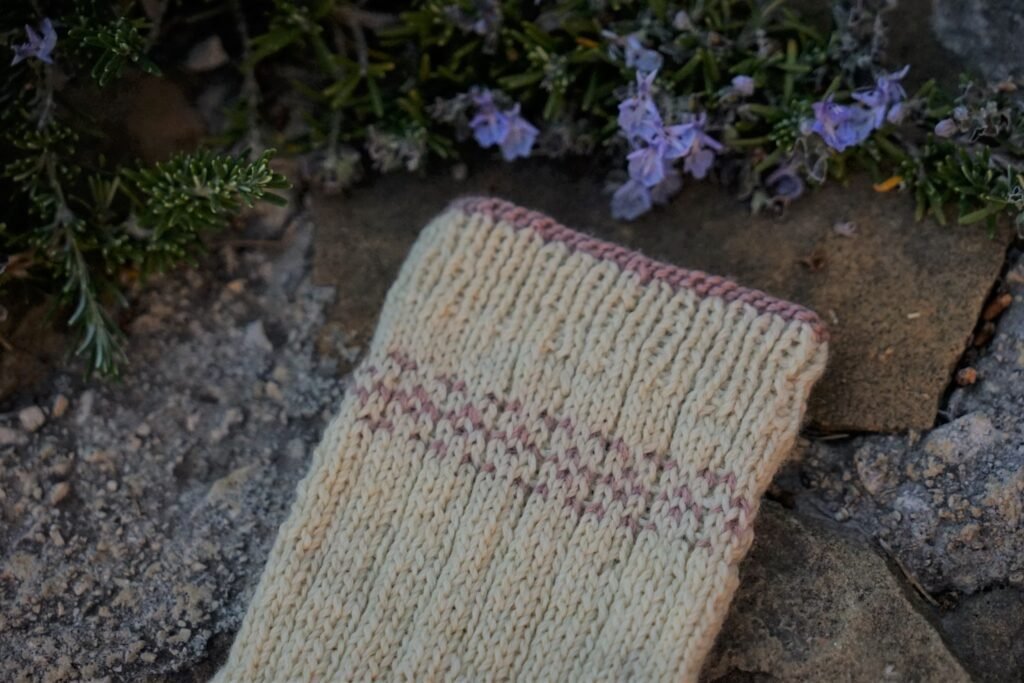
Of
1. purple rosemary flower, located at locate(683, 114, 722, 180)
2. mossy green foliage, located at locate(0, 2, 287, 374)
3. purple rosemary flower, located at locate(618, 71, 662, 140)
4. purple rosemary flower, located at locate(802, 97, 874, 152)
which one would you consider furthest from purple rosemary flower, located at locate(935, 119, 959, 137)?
mossy green foliage, located at locate(0, 2, 287, 374)

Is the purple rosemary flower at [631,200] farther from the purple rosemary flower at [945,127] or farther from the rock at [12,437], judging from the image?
the rock at [12,437]

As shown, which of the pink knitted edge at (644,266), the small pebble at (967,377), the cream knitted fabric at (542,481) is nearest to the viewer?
the cream knitted fabric at (542,481)

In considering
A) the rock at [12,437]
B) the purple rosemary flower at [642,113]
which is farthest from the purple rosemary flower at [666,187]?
the rock at [12,437]

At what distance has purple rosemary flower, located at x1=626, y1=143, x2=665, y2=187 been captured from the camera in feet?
5.97

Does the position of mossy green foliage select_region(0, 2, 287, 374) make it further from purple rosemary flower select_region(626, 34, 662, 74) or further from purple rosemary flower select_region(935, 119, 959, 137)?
purple rosemary flower select_region(935, 119, 959, 137)

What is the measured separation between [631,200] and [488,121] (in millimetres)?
302

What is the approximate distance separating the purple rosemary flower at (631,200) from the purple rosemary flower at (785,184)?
224 millimetres

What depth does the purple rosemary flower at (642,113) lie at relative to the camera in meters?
1.80

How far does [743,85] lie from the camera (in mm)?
1819

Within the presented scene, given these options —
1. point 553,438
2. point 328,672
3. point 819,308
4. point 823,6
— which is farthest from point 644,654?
point 823,6

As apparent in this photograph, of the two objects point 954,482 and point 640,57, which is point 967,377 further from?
A: point 640,57

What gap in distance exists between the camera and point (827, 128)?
5.82 ft

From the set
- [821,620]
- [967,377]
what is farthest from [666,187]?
[821,620]

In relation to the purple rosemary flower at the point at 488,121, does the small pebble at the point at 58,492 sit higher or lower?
lower
